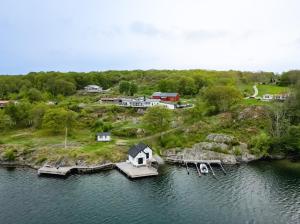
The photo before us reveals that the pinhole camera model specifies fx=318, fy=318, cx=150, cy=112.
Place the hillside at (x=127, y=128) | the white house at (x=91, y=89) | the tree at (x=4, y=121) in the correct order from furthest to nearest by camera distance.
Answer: the white house at (x=91, y=89), the tree at (x=4, y=121), the hillside at (x=127, y=128)

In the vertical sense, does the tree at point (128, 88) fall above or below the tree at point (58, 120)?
above

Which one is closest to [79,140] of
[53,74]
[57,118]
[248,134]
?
[57,118]

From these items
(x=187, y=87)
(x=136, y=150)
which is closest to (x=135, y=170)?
(x=136, y=150)

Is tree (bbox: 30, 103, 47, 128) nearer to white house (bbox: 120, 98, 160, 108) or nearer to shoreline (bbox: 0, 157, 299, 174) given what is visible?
Answer: shoreline (bbox: 0, 157, 299, 174)

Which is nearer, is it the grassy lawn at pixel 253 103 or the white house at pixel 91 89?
the grassy lawn at pixel 253 103

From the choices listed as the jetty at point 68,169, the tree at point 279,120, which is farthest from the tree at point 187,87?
the jetty at point 68,169

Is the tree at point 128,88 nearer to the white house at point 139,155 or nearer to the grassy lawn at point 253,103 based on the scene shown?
the grassy lawn at point 253,103
